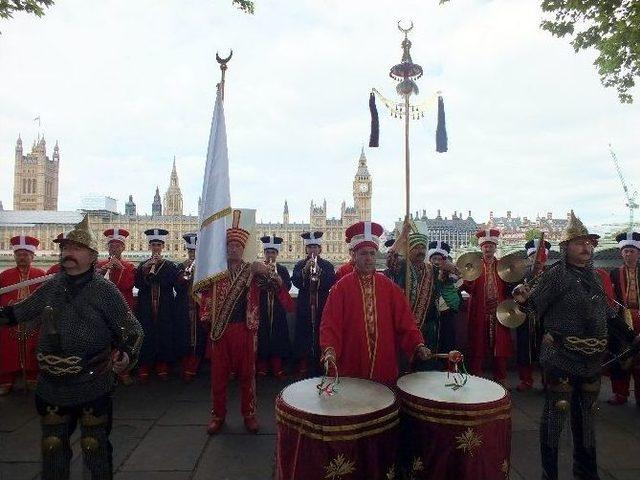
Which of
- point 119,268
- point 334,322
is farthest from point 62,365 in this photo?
point 119,268

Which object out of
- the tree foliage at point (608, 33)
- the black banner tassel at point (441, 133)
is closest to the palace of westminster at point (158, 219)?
the tree foliage at point (608, 33)

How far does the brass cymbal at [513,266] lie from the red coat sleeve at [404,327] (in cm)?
258

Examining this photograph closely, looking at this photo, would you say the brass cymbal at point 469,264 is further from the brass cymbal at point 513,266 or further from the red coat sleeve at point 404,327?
the red coat sleeve at point 404,327

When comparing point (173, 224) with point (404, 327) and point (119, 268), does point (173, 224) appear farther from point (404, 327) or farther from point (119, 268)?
point (404, 327)

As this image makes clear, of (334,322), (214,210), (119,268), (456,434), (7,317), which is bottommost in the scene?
(456,434)

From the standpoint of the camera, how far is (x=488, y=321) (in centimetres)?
653

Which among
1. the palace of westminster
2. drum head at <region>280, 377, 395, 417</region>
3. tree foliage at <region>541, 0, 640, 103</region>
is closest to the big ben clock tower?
the palace of westminster

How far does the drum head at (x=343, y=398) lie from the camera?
9.05 ft

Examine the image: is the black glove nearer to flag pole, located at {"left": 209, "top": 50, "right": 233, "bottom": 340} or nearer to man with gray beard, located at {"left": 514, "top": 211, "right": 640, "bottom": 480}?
flag pole, located at {"left": 209, "top": 50, "right": 233, "bottom": 340}

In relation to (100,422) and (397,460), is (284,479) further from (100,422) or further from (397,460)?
(100,422)

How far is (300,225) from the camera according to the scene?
87250 millimetres

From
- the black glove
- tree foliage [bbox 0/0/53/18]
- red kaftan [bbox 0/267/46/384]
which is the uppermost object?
tree foliage [bbox 0/0/53/18]

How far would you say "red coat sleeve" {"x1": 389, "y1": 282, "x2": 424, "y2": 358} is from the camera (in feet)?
12.6

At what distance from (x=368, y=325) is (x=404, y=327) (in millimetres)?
315
